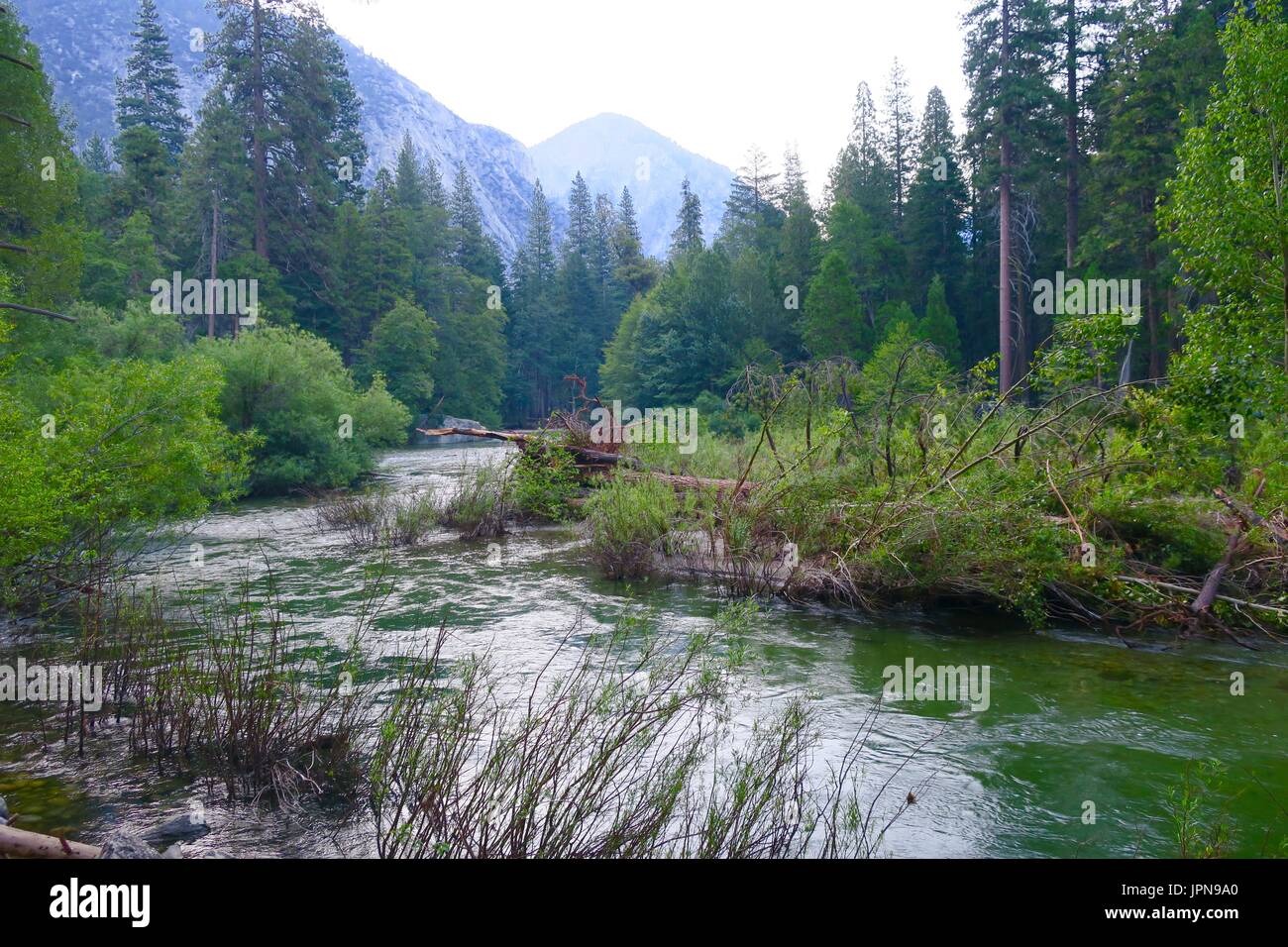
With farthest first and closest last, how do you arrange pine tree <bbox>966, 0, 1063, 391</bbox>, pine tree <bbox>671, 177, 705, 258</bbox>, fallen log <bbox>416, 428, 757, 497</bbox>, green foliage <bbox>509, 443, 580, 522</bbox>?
pine tree <bbox>671, 177, 705, 258</bbox>, pine tree <bbox>966, 0, 1063, 391</bbox>, green foliage <bbox>509, 443, 580, 522</bbox>, fallen log <bbox>416, 428, 757, 497</bbox>

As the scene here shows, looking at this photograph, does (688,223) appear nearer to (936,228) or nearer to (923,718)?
(936,228)

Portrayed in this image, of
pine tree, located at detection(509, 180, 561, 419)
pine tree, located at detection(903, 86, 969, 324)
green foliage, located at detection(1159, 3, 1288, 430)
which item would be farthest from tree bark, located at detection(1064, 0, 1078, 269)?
pine tree, located at detection(509, 180, 561, 419)

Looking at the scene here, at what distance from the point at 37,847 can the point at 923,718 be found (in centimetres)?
637

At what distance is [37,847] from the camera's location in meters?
3.99

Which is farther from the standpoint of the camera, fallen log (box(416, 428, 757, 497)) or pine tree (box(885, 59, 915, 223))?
pine tree (box(885, 59, 915, 223))

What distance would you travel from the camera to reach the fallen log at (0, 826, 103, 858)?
156 inches

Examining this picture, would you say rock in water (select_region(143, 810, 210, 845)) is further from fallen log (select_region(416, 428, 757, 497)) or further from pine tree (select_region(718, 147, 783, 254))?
pine tree (select_region(718, 147, 783, 254))

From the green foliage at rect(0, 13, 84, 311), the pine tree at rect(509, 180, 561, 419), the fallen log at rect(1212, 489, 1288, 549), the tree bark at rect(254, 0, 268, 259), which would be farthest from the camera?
the pine tree at rect(509, 180, 561, 419)

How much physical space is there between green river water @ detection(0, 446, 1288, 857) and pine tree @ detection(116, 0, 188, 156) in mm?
54672

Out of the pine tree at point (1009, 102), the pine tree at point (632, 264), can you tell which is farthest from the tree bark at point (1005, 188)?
the pine tree at point (632, 264)

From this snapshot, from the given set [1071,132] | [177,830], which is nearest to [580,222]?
[1071,132]
